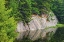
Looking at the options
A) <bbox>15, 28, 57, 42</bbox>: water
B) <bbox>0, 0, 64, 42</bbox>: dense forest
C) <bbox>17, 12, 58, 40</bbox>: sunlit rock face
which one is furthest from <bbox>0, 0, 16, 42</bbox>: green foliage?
<bbox>17, 12, 58, 40</bbox>: sunlit rock face

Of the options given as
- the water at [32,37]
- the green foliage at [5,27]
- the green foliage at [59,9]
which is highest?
the green foliage at [5,27]

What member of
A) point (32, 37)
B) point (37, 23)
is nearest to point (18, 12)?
point (32, 37)

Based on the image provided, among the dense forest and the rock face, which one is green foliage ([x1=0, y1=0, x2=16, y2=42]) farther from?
the rock face

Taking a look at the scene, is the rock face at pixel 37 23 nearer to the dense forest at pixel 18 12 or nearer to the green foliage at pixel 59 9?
the dense forest at pixel 18 12

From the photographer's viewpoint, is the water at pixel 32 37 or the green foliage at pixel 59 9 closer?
the water at pixel 32 37

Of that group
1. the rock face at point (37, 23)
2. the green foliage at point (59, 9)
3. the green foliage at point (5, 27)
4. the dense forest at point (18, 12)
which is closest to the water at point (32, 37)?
the dense forest at point (18, 12)

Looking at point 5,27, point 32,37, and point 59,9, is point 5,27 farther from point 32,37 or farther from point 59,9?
point 59,9

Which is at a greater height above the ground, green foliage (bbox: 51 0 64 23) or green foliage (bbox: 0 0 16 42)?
green foliage (bbox: 0 0 16 42)

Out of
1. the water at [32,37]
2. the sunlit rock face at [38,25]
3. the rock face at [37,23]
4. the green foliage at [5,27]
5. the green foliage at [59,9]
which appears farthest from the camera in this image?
the green foliage at [59,9]
